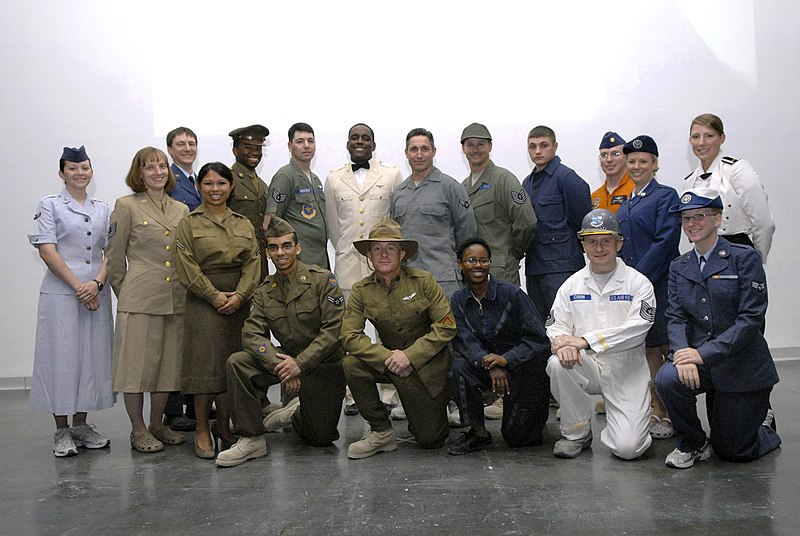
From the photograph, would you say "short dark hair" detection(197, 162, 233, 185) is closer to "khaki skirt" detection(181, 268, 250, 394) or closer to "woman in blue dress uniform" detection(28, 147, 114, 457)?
"khaki skirt" detection(181, 268, 250, 394)

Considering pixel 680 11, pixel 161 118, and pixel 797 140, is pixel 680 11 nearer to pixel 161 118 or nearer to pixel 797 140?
pixel 797 140

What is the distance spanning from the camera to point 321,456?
3.87 meters

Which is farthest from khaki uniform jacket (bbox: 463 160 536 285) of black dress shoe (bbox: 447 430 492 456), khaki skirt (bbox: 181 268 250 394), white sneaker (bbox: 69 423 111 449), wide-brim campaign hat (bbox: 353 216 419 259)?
white sneaker (bbox: 69 423 111 449)

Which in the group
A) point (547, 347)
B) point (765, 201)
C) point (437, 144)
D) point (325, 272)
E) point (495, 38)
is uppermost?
point (495, 38)

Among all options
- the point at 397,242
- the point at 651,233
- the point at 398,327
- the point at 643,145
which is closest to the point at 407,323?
the point at 398,327

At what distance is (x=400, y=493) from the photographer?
3.20 m

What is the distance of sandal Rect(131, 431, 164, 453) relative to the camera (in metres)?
4.05

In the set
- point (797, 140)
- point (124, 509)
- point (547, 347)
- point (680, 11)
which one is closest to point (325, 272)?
point (547, 347)

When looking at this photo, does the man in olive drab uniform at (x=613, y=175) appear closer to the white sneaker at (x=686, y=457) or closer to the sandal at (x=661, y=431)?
the sandal at (x=661, y=431)

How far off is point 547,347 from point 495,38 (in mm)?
3227

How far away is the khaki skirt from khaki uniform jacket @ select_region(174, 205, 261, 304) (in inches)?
2.4

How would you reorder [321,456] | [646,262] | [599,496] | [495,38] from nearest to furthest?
[599,496]
[321,456]
[646,262]
[495,38]

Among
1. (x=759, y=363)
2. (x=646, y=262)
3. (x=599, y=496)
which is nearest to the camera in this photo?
(x=599, y=496)

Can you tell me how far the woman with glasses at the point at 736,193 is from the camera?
4152 mm
